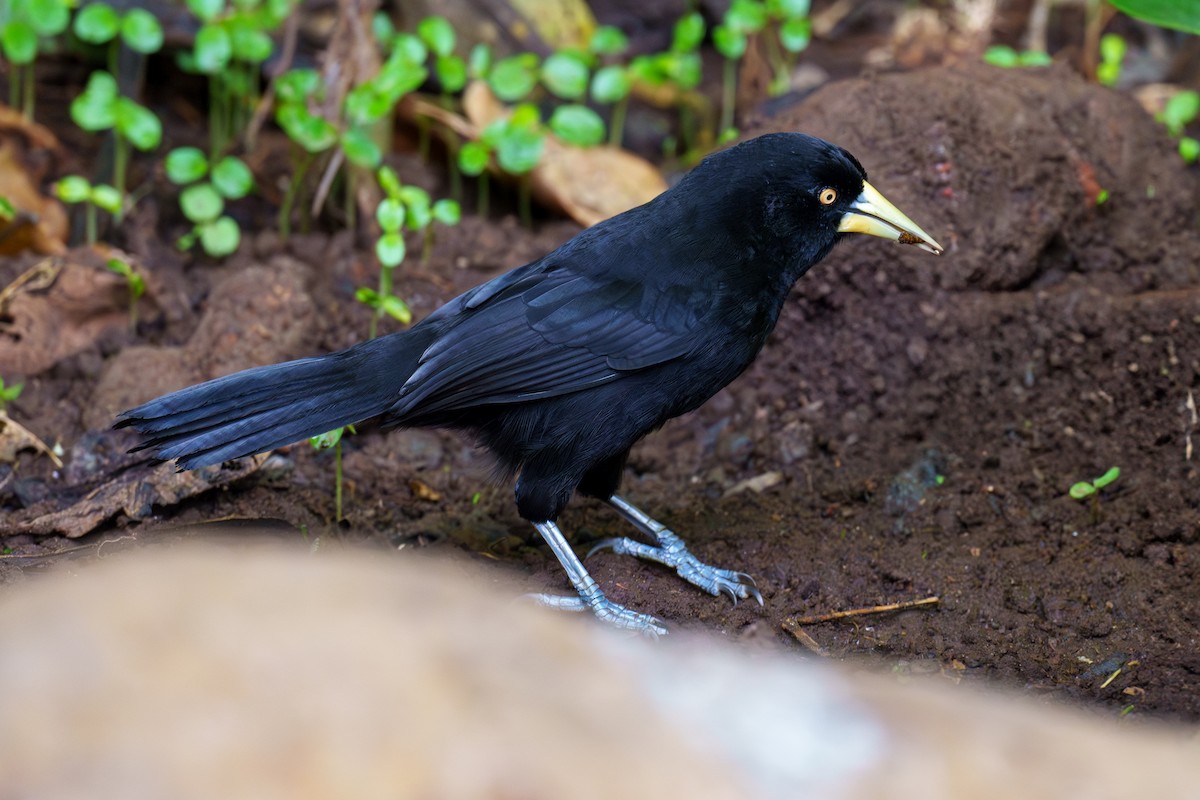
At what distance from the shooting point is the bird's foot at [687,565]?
10.7ft

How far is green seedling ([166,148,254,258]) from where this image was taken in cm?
462

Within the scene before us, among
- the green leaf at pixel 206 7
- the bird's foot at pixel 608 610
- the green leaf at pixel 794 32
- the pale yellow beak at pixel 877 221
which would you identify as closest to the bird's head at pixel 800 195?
the pale yellow beak at pixel 877 221

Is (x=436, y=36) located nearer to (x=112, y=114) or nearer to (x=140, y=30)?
(x=140, y=30)

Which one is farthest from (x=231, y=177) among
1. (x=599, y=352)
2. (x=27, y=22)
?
(x=599, y=352)

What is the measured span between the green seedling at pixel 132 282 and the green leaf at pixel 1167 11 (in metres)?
3.38

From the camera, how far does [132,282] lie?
432 centimetres

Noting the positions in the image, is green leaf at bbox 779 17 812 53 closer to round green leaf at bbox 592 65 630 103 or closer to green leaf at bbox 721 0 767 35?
green leaf at bbox 721 0 767 35

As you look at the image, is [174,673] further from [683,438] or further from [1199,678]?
[683,438]

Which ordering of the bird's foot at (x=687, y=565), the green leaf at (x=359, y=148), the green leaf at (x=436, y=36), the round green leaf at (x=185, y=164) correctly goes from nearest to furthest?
1. the bird's foot at (x=687, y=565)
2. the green leaf at (x=359, y=148)
3. the round green leaf at (x=185, y=164)
4. the green leaf at (x=436, y=36)

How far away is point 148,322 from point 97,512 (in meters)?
1.35

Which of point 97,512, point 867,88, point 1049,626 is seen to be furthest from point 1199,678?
point 97,512

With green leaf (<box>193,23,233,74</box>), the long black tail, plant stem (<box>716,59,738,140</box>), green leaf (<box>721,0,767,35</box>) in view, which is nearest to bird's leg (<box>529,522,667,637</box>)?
the long black tail

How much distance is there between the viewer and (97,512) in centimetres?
344

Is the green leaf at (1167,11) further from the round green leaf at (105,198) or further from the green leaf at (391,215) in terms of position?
the round green leaf at (105,198)
